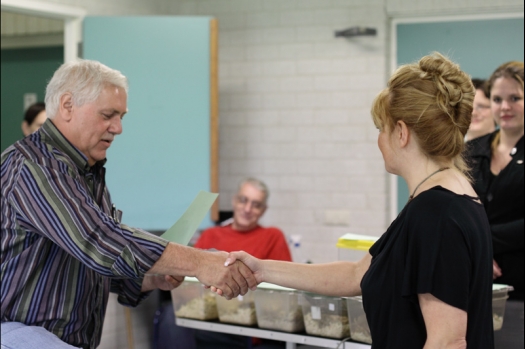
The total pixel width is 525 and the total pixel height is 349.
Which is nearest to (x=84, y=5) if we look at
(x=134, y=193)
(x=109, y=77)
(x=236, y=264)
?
(x=134, y=193)

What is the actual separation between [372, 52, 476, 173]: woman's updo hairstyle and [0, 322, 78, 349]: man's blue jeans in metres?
1.06

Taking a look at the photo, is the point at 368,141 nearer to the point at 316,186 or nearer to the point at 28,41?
the point at 316,186

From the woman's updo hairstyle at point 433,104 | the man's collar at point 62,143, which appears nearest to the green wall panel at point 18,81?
the man's collar at point 62,143

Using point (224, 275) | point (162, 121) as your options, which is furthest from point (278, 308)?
point (162, 121)

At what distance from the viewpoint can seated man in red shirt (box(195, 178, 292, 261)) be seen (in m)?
4.09

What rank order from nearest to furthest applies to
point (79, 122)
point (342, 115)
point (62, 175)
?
1. point (62, 175)
2. point (79, 122)
3. point (342, 115)

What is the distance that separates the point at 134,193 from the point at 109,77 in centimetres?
248

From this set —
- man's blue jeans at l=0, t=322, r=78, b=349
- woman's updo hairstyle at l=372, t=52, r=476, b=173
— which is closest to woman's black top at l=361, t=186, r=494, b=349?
woman's updo hairstyle at l=372, t=52, r=476, b=173

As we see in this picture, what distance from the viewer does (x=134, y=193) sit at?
4641 mm

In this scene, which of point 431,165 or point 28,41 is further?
point 28,41

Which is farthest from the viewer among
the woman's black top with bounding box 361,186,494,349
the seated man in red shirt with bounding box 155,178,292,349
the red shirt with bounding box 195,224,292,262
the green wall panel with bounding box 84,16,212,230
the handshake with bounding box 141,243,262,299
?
A: the green wall panel with bounding box 84,16,212,230

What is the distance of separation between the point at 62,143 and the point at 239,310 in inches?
50.0

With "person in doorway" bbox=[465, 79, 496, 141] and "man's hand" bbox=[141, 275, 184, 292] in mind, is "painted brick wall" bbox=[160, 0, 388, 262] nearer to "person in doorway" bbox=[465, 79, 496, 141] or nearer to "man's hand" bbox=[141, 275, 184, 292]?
"person in doorway" bbox=[465, 79, 496, 141]

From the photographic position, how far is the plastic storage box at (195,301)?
318cm
